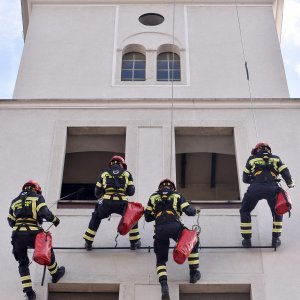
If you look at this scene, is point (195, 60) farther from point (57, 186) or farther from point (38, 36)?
point (57, 186)

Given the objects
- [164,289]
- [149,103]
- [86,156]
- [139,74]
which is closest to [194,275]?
[164,289]

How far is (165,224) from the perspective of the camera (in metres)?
10.9

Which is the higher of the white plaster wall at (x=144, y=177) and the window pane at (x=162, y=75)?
the window pane at (x=162, y=75)

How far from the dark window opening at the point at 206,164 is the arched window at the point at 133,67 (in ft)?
7.65

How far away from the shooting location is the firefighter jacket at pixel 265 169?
1173cm

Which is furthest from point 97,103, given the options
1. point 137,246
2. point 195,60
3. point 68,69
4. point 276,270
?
point 276,270

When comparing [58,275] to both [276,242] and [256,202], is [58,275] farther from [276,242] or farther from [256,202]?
[276,242]

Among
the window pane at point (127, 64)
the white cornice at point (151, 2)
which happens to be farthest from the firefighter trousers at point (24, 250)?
the white cornice at point (151, 2)

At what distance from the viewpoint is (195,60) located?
54.4 ft

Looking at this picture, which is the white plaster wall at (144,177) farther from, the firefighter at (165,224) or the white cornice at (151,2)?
the white cornice at (151,2)

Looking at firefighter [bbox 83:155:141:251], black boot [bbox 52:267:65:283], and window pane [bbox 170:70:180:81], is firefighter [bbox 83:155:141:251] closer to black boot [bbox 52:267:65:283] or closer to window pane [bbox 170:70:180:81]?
black boot [bbox 52:267:65:283]

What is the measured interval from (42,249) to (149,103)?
5487 mm

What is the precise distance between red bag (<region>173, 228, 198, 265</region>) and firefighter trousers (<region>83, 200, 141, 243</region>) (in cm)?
125

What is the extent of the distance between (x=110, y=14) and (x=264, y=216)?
822 cm
